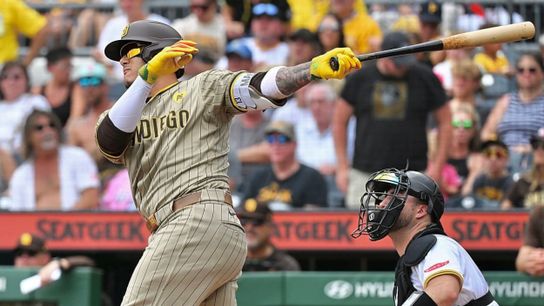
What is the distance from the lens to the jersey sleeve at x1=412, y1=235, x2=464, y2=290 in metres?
4.91

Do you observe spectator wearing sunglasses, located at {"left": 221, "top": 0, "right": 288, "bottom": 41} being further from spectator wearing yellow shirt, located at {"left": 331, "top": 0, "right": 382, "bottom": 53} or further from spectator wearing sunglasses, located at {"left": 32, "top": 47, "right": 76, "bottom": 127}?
spectator wearing sunglasses, located at {"left": 32, "top": 47, "right": 76, "bottom": 127}

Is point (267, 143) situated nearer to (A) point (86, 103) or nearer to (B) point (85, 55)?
(A) point (86, 103)

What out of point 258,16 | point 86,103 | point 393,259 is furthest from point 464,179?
point 86,103

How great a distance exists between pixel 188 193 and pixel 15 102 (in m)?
5.90

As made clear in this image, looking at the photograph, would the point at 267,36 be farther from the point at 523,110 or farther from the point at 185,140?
the point at 185,140

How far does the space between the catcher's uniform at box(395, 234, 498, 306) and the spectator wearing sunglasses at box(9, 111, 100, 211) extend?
505 centimetres

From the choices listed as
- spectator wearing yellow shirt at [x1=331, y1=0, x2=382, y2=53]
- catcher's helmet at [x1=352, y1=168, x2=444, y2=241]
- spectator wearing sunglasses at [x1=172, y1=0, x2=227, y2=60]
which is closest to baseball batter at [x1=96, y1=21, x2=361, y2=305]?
catcher's helmet at [x1=352, y1=168, x2=444, y2=241]

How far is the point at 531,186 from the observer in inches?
354

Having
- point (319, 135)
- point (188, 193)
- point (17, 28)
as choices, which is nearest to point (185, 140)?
point (188, 193)

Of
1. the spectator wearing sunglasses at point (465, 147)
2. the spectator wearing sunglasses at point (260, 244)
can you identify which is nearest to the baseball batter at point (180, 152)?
the spectator wearing sunglasses at point (260, 244)

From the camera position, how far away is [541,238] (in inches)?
303

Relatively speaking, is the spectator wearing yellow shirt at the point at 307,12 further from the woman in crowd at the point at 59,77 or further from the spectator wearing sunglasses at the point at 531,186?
the spectator wearing sunglasses at the point at 531,186

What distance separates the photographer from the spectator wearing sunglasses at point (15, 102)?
10.6 m

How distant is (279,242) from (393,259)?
1092 millimetres
